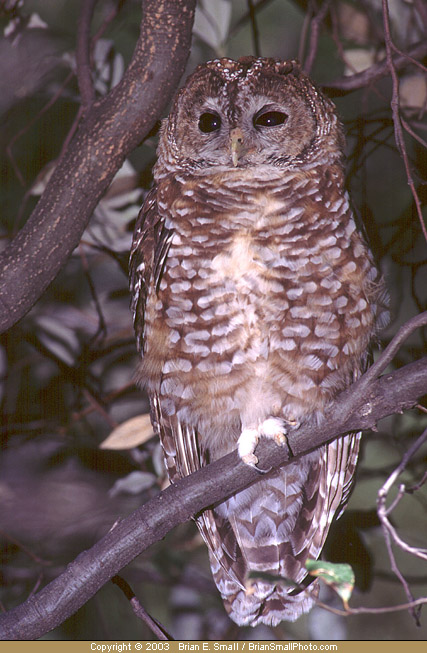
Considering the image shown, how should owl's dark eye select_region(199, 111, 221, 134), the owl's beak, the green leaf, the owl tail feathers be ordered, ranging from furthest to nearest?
the owl tail feathers
owl's dark eye select_region(199, 111, 221, 134)
the owl's beak
the green leaf

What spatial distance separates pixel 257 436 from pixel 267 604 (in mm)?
538

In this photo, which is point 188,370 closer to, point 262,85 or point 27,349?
point 262,85

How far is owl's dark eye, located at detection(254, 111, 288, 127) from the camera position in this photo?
1.69 meters

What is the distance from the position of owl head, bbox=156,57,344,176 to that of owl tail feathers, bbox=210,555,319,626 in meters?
1.09

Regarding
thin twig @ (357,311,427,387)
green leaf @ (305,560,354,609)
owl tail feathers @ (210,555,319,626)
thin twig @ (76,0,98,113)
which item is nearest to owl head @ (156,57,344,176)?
thin twig @ (76,0,98,113)

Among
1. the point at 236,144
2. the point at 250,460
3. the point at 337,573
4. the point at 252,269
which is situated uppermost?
the point at 236,144

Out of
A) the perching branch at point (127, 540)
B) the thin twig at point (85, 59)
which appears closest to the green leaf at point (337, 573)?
the perching branch at point (127, 540)

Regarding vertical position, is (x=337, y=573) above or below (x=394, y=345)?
below

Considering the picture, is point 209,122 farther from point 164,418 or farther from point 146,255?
point 164,418

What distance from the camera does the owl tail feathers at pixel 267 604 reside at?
6.03 feet

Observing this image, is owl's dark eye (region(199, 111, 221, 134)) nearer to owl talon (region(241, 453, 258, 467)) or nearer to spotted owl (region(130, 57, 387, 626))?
spotted owl (region(130, 57, 387, 626))

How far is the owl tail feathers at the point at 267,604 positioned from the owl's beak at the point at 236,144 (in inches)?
42.4

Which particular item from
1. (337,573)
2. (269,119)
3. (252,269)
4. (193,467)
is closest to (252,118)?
(269,119)

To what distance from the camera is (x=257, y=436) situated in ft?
5.34
